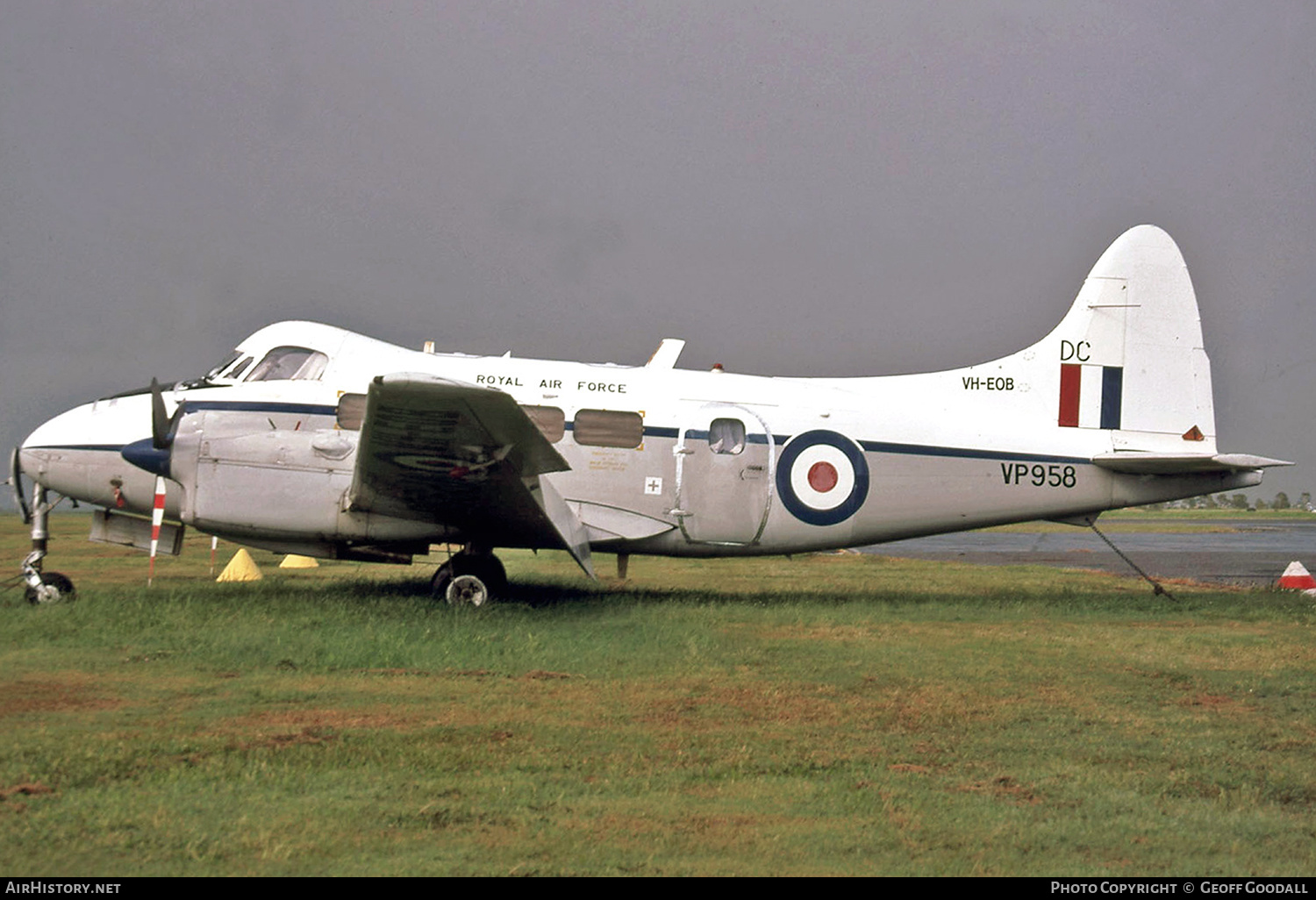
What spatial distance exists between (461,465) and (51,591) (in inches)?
175

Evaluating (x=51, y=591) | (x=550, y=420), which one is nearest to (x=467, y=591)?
(x=550, y=420)

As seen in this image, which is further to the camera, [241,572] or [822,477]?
[241,572]

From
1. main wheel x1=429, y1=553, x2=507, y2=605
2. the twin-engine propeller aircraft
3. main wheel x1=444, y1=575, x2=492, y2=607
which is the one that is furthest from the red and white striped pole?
main wheel x1=444, y1=575, x2=492, y2=607

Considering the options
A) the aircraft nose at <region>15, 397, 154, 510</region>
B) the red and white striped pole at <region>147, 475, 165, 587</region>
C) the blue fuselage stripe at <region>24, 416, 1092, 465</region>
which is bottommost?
the red and white striped pole at <region>147, 475, 165, 587</region>

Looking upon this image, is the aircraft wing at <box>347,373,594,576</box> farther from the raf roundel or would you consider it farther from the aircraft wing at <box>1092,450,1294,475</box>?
the aircraft wing at <box>1092,450,1294,475</box>

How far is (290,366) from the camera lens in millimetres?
12617

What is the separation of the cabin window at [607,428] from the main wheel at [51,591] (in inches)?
219

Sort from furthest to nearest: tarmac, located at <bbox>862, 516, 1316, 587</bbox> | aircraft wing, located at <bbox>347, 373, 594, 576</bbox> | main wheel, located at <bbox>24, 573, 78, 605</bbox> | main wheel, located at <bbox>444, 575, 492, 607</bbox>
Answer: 1. tarmac, located at <bbox>862, 516, 1316, 587</bbox>
2. main wheel, located at <bbox>444, 575, 492, 607</bbox>
3. main wheel, located at <bbox>24, 573, 78, 605</bbox>
4. aircraft wing, located at <bbox>347, 373, 594, 576</bbox>

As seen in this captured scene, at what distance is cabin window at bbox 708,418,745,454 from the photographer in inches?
506

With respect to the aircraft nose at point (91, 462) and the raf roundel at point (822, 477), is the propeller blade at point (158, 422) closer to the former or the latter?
the aircraft nose at point (91, 462)

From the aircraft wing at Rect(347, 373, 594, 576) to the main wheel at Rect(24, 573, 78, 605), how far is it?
10.0 ft

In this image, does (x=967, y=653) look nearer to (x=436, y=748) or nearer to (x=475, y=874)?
(x=436, y=748)

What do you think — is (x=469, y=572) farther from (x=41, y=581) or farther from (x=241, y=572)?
(x=241, y=572)
